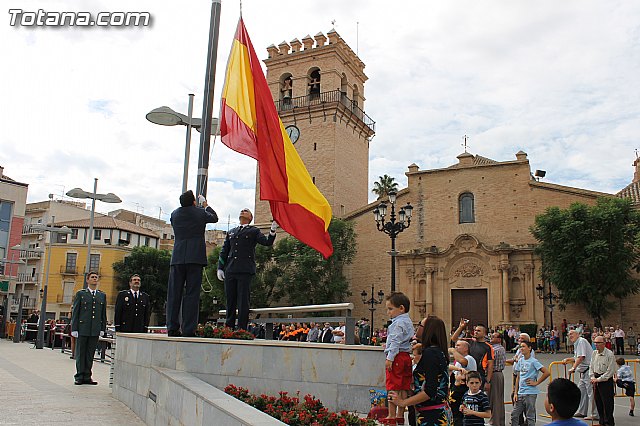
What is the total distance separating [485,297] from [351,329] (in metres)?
31.9

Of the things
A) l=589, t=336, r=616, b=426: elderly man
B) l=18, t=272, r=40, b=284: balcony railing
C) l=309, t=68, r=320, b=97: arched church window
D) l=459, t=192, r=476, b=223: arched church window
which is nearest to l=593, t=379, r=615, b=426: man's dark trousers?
l=589, t=336, r=616, b=426: elderly man

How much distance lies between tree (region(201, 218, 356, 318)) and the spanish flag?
30009mm

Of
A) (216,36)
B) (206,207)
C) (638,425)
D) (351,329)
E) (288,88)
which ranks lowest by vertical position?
(638,425)

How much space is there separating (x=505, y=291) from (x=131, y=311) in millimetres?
30371

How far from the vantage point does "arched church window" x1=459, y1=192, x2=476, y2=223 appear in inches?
1565

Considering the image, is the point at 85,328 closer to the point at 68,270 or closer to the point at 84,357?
the point at 84,357

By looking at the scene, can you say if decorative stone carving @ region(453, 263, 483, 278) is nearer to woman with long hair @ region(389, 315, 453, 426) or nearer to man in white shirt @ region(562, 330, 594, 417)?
man in white shirt @ region(562, 330, 594, 417)

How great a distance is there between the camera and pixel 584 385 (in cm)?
1096

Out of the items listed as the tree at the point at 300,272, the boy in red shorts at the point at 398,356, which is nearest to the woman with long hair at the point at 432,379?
the boy in red shorts at the point at 398,356

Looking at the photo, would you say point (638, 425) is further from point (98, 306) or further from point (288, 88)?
point (288, 88)

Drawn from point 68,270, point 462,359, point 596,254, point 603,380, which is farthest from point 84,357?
point 68,270

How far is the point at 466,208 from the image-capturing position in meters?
40.0

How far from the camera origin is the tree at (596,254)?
31.7 meters

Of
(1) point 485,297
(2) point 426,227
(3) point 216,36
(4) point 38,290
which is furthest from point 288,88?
(3) point 216,36
